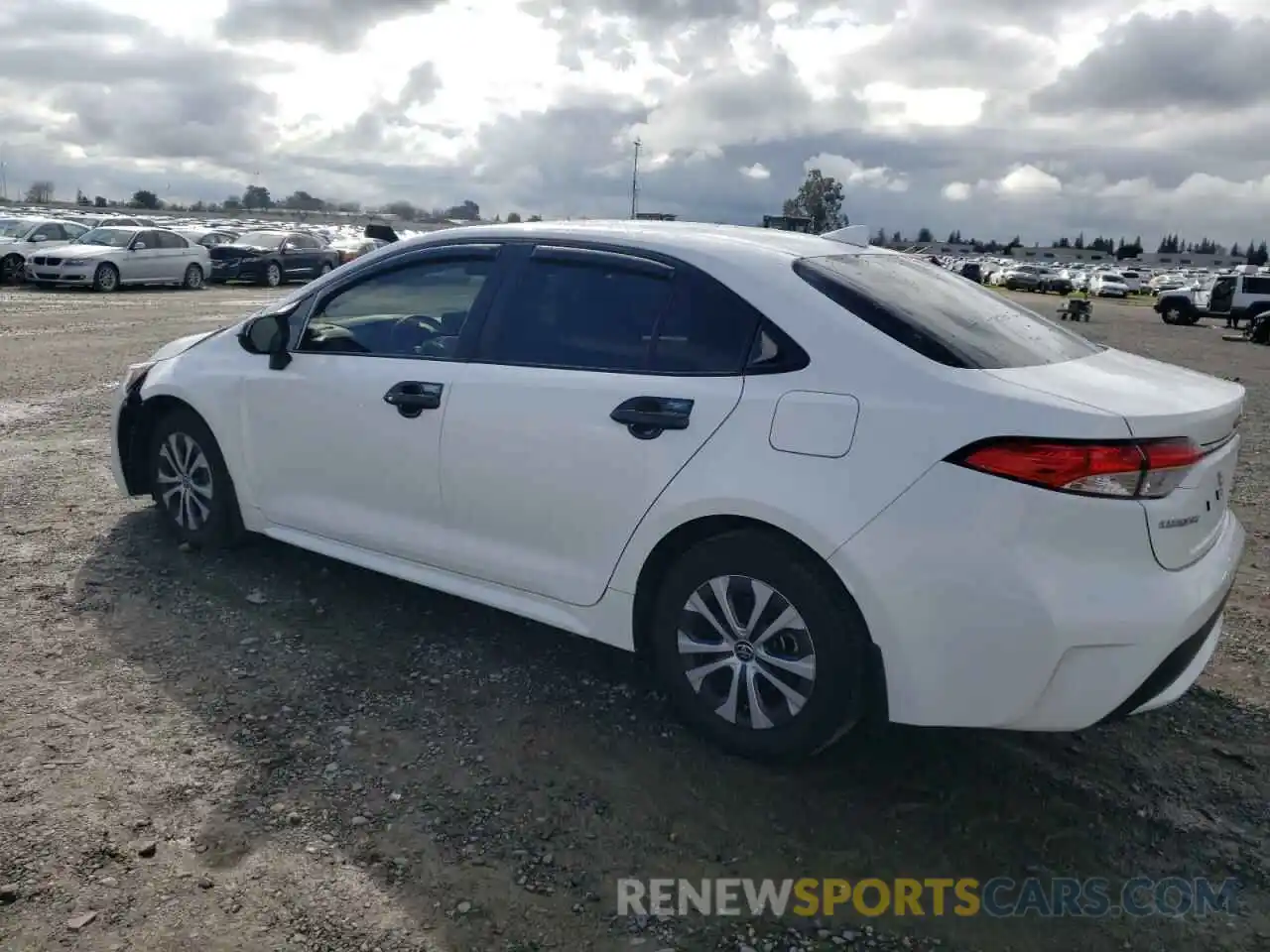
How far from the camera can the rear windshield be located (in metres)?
3.18

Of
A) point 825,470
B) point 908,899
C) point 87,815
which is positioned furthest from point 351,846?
point 825,470

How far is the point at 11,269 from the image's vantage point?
80.7 feet

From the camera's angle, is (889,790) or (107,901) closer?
(107,901)

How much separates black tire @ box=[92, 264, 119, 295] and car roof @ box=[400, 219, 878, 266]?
22.9 m

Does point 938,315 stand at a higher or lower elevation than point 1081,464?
higher

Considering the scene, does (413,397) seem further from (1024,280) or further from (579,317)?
(1024,280)

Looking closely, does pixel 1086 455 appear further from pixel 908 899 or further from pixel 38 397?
pixel 38 397

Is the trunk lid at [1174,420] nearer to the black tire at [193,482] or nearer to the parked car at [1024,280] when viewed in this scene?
the black tire at [193,482]

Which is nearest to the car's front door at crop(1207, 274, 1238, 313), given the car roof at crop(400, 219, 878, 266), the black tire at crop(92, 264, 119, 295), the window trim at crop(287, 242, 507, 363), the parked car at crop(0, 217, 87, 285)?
the black tire at crop(92, 264, 119, 295)

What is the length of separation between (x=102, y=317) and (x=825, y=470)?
712 inches

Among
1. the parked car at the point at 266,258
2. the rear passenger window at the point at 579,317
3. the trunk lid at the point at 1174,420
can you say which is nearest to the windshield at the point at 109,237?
the parked car at the point at 266,258

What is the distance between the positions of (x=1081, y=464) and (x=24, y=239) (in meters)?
28.2

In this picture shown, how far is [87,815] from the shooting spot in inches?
119

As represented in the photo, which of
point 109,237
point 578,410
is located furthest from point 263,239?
point 578,410
